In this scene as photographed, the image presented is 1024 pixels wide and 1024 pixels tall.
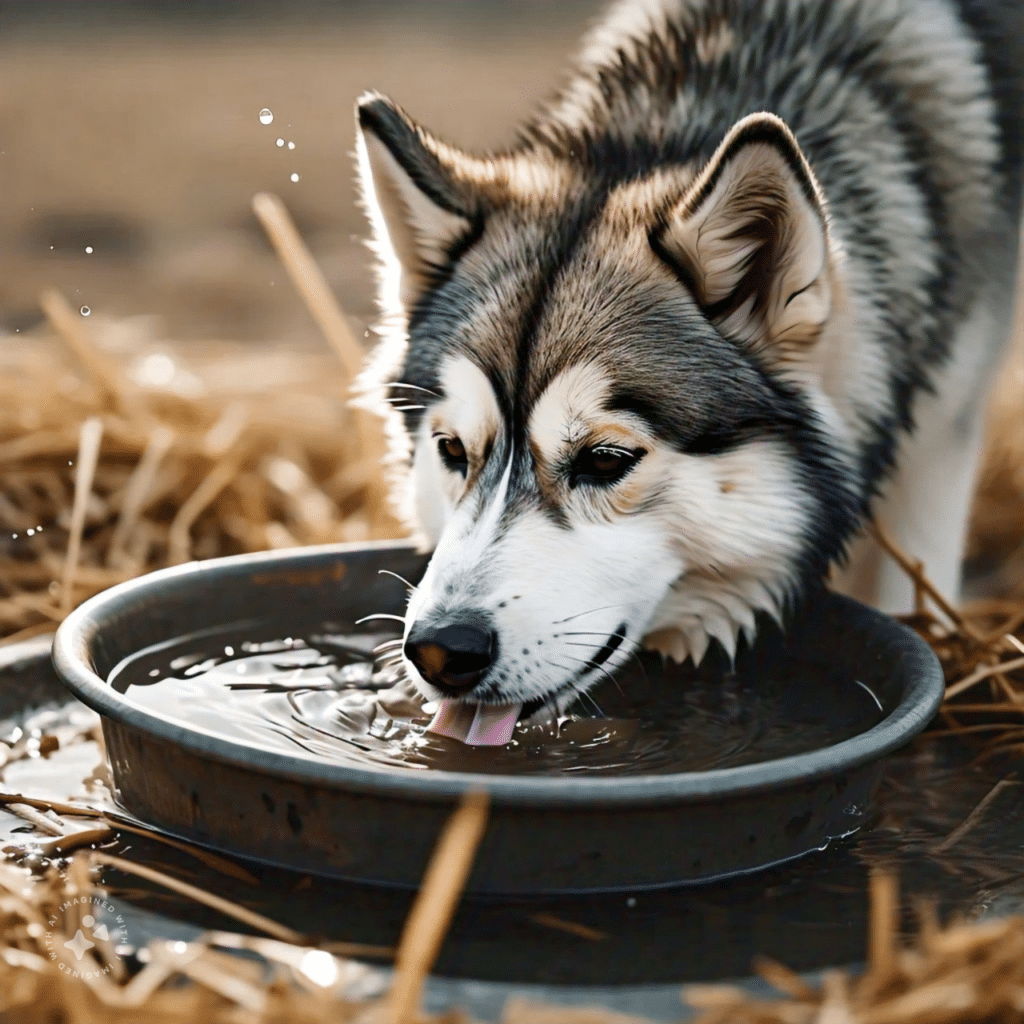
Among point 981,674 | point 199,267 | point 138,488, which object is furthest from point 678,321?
point 199,267

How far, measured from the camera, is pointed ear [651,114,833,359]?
2488mm

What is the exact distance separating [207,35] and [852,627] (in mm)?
11126

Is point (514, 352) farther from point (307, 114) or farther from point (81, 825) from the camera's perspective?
point (307, 114)

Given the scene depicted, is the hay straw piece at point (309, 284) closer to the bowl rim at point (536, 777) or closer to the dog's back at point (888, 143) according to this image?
the dog's back at point (888, 143)

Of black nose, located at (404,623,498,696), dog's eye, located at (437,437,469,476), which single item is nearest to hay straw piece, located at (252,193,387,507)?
dog's eye, located at (437,437,469,476)

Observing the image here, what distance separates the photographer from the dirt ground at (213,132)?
816 cm

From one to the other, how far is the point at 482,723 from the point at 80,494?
168cm

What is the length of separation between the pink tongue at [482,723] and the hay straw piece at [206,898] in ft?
1.76

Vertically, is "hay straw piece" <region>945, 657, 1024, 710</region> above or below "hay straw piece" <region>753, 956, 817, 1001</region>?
below

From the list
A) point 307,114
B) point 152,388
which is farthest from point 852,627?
point 307,114

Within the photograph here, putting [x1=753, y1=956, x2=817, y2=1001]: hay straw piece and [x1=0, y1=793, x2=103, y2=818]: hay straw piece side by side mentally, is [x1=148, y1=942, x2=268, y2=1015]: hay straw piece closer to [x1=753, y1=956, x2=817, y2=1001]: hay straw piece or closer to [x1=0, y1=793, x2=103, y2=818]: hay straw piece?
[x1=0, y1=793, x2=103, y2=818]: hay straw piece

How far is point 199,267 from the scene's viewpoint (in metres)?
8.62

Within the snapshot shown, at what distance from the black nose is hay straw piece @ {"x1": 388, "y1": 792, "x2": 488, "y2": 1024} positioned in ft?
1.28

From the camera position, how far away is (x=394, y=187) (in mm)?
3008
